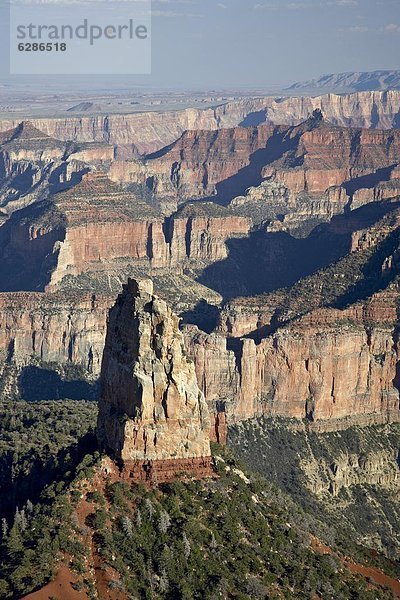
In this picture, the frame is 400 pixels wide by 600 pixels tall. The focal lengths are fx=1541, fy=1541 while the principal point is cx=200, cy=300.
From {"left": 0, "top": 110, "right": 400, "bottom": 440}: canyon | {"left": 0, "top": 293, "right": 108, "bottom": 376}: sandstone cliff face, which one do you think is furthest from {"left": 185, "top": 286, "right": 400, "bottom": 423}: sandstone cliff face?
{"left": 0, "top": 293, "right": 108, "bottom": 376}: sandstone cliff face

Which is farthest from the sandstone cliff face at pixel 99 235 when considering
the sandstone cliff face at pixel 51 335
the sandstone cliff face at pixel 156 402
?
the sandstone cliff face at pixel 156 402

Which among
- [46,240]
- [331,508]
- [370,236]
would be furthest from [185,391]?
[46,240]

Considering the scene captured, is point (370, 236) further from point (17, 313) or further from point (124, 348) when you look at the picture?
point (124, 348)

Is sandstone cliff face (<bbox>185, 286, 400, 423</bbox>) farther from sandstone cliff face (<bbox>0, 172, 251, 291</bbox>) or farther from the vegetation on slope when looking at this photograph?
sandstone cliff face (<bbox>0, 172, 251, 291</bbox>)

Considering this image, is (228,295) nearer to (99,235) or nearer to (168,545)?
(99,235)

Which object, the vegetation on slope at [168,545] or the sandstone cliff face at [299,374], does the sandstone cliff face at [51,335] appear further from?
the vegetation on slope at [168,545]

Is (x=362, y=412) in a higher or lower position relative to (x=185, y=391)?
lower

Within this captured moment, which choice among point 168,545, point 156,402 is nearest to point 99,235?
point 156,402

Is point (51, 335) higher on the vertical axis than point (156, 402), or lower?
lower
